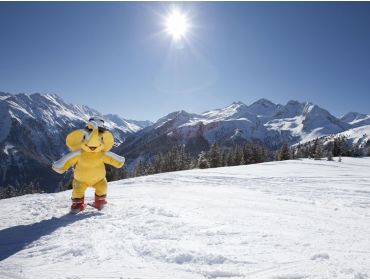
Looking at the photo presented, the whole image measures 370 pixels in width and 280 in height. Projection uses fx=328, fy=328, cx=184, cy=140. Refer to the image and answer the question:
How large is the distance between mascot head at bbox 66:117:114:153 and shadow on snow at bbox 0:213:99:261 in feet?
6.27

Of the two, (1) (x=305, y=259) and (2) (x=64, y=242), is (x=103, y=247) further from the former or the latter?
(1) (x=305, y=259)

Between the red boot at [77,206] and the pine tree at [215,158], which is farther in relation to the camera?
the pine tree at [215,158]

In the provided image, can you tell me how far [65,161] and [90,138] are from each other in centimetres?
77

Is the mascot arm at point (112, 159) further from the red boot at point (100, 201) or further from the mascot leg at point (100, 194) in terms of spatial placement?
the red boot at point (100, 201)

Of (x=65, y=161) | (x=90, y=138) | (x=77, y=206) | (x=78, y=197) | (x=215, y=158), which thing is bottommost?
(x=77, y=206)

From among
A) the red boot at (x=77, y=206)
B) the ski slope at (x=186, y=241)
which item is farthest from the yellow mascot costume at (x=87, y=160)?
the ski slope at (x=186, y=241)

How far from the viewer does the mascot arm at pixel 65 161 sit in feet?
24.8

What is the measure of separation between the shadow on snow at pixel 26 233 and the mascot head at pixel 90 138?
191cm

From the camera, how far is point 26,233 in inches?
201

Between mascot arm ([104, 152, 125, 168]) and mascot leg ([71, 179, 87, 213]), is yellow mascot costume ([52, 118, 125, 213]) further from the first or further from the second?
mascot arm ([104, 152, 125, 168])

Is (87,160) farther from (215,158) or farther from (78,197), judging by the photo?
(215,158)

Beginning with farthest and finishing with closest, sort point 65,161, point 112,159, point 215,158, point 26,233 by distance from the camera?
point 215,158 → point 112,159 → point 65,161 → point 26,233

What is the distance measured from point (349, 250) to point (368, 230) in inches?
56.1

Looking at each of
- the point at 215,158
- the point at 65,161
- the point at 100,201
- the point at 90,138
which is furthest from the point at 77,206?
the point at 215,158
